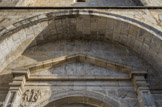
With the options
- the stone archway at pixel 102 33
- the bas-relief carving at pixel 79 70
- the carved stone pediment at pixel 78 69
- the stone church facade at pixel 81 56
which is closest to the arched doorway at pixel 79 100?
the stone church facade at pixel 81 56

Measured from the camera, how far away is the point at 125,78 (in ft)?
17.9

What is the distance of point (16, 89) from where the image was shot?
4828 millimetres

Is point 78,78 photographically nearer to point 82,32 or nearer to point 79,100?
point 79,100

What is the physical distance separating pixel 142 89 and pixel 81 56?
2.42m

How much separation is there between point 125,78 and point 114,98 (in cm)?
90

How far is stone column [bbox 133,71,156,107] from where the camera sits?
4484 millimetres

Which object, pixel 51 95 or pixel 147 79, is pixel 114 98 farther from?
pixel 51 95

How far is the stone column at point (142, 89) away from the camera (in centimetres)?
448

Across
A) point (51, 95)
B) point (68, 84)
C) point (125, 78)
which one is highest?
point (125, 78)

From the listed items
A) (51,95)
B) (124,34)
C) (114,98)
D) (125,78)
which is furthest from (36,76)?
(124,34)

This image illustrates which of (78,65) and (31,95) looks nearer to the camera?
(31,95)

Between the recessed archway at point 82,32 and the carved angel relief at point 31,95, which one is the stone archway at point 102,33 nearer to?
the recessed archway at point 82,32

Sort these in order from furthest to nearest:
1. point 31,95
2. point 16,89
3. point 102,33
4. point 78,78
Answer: point 102,33 < point 78,78 < point 31,95 < point 16,89

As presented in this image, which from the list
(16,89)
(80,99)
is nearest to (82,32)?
(80,99)
